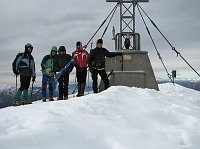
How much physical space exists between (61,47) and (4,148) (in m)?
7.42

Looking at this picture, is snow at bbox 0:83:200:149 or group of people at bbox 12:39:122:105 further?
group of people at bbox 12:39:122:105

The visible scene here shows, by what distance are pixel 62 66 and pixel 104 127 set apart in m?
6.31

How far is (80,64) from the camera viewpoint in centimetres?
1285

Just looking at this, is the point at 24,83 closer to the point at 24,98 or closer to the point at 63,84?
the point at 24,98

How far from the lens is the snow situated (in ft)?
18.4

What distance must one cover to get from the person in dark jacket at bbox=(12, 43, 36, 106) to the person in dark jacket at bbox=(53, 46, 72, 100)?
1.00 metres

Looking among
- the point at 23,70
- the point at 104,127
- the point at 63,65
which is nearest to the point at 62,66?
the point at 63,65

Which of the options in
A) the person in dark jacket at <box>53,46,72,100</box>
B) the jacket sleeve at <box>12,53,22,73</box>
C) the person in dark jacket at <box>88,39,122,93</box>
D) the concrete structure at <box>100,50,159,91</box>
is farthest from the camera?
the concrete structure at <box>100,50,159,91</box>

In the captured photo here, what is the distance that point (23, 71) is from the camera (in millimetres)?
11680

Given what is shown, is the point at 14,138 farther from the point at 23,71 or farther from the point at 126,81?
the point at 126,81

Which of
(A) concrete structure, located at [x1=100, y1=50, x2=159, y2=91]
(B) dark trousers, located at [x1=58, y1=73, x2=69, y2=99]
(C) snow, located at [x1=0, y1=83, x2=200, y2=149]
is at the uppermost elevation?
(A) concrete structure, located at [x1=100, y1=50, x2=159, y2=91]

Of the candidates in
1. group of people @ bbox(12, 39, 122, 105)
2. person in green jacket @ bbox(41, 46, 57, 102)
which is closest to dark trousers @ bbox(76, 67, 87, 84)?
group of people @ bbox(12, 39, 122, 105)

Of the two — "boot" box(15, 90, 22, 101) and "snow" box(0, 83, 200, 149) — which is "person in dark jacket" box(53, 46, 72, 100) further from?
"snow" box(0, 83, 200, 149)

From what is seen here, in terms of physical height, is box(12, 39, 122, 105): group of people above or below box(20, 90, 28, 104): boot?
→ above
